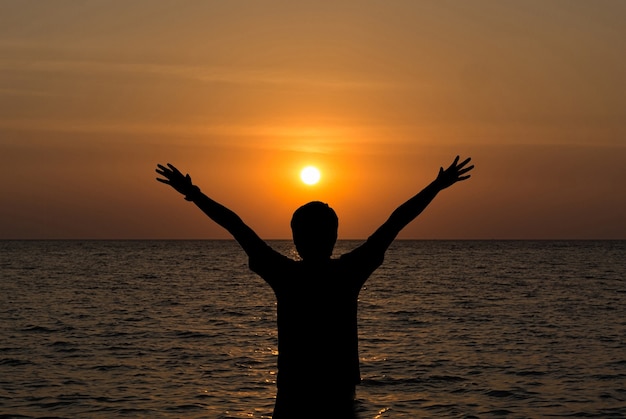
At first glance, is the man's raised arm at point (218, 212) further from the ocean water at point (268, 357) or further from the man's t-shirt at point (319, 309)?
the ocean water at point (268, 357)

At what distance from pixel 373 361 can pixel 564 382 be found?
531cm

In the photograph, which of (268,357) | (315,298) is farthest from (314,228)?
(268,357)

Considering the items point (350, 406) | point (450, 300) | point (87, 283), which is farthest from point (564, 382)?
point (87, 283)

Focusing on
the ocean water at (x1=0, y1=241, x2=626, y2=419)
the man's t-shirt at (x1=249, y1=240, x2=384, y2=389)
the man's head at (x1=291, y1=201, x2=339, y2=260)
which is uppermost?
the man's head at (x1=291, y1=201, x2=339, y2=260)

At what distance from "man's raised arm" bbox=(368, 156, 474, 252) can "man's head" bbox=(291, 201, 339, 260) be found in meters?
0.23

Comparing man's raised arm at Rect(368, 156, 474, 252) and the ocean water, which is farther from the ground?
man's raised arm at Rect(368, 156, 474, 252)

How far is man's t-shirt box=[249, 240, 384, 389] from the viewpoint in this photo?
4.58 meters

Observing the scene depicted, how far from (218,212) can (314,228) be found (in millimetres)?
516

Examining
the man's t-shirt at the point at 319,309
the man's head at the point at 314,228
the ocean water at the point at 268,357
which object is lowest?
the ocean water at the point at 268,357

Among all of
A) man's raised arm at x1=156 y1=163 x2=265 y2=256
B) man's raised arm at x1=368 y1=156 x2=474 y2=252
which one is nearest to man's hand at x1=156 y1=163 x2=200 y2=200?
man's raised arm at x1=156 y1=163 x2=265 y2=256

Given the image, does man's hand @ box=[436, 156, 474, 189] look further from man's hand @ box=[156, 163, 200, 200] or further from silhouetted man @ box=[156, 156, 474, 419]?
man's hand @ box=[156, 163, 200, 200]

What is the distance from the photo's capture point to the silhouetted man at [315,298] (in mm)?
4578

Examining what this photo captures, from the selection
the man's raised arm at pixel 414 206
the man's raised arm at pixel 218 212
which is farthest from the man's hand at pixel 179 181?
the man's raised arm at pixel 414 206

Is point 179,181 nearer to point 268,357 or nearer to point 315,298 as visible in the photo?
point 315,298
